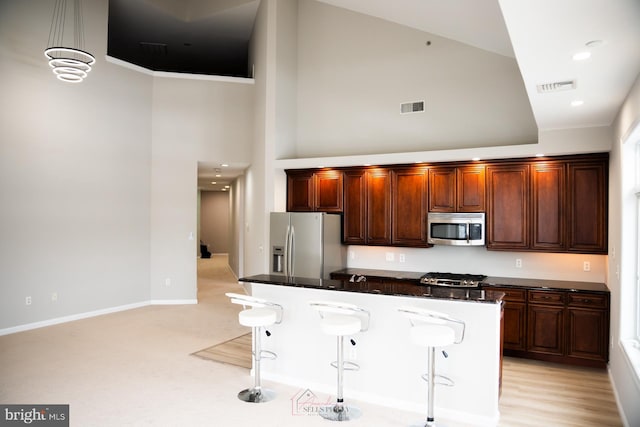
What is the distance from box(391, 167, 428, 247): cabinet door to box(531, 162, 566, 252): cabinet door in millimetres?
1338

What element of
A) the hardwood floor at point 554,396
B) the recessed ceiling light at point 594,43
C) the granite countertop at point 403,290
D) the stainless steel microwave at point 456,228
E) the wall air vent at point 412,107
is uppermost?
the wall air vent at point 412,107

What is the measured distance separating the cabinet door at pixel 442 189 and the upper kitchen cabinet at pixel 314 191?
1379 mm

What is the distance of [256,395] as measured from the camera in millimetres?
3930

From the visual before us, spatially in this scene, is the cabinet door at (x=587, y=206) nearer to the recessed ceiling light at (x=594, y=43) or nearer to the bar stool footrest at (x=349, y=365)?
the recessed ceiling light at (x=594, y=43)

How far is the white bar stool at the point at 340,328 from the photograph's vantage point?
11.6 ft

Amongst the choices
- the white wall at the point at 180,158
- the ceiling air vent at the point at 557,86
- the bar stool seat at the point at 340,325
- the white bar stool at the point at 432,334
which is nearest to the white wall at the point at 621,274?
the ceiling air vent at the point at 557,86

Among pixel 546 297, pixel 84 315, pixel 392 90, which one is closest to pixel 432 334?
pixel 546 297

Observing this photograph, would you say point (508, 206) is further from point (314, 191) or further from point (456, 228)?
point (314, 191)

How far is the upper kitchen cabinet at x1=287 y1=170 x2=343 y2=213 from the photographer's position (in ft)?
21.3

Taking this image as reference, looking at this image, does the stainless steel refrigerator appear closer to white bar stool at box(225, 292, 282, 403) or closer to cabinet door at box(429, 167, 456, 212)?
cabinet door at box(429, 167, 456, 212)

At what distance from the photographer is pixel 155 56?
35.3ft

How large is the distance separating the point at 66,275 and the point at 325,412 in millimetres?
5066

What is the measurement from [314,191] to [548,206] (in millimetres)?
3239

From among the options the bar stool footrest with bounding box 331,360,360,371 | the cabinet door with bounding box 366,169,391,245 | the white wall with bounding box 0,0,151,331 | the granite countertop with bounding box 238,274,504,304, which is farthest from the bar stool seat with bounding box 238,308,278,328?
the white wall with bounding box 0,0,151,331
